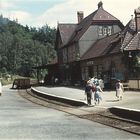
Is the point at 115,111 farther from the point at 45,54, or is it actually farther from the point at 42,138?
the point at 45,54

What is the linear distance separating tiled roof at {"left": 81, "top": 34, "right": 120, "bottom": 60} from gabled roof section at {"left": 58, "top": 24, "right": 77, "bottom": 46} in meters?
10.7

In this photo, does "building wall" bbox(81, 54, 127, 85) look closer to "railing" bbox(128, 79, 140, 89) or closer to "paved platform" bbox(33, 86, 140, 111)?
"railing" bbox(128, 79, 140, 89)

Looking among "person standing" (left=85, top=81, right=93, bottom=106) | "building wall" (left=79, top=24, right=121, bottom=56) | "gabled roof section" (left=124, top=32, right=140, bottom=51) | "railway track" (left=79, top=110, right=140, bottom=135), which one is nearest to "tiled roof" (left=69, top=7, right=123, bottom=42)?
"building wall" (left=79, top=24, right=121, bottom=56)

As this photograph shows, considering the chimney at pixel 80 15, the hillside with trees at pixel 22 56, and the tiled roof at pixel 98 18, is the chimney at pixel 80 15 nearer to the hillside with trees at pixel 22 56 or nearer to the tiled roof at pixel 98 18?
the tiled roof at pixel 98 18

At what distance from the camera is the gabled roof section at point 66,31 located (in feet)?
242

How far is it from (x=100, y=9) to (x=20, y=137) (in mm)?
51804

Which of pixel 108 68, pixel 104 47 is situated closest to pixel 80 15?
pixel 104 47

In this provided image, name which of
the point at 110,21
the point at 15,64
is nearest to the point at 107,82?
the point at 110,21

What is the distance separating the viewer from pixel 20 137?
16.2 m

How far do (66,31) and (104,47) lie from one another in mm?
20021

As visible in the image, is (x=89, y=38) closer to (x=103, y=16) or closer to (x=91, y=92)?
(x=103, y=16)

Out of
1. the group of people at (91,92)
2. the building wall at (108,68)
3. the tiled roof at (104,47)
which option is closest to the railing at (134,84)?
the building wall at (108,68)

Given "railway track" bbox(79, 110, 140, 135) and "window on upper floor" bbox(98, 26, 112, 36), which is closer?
"railway track" bbox(79, 110, 140, 135)

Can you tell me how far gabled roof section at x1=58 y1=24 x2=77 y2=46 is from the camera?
73.8 metres
